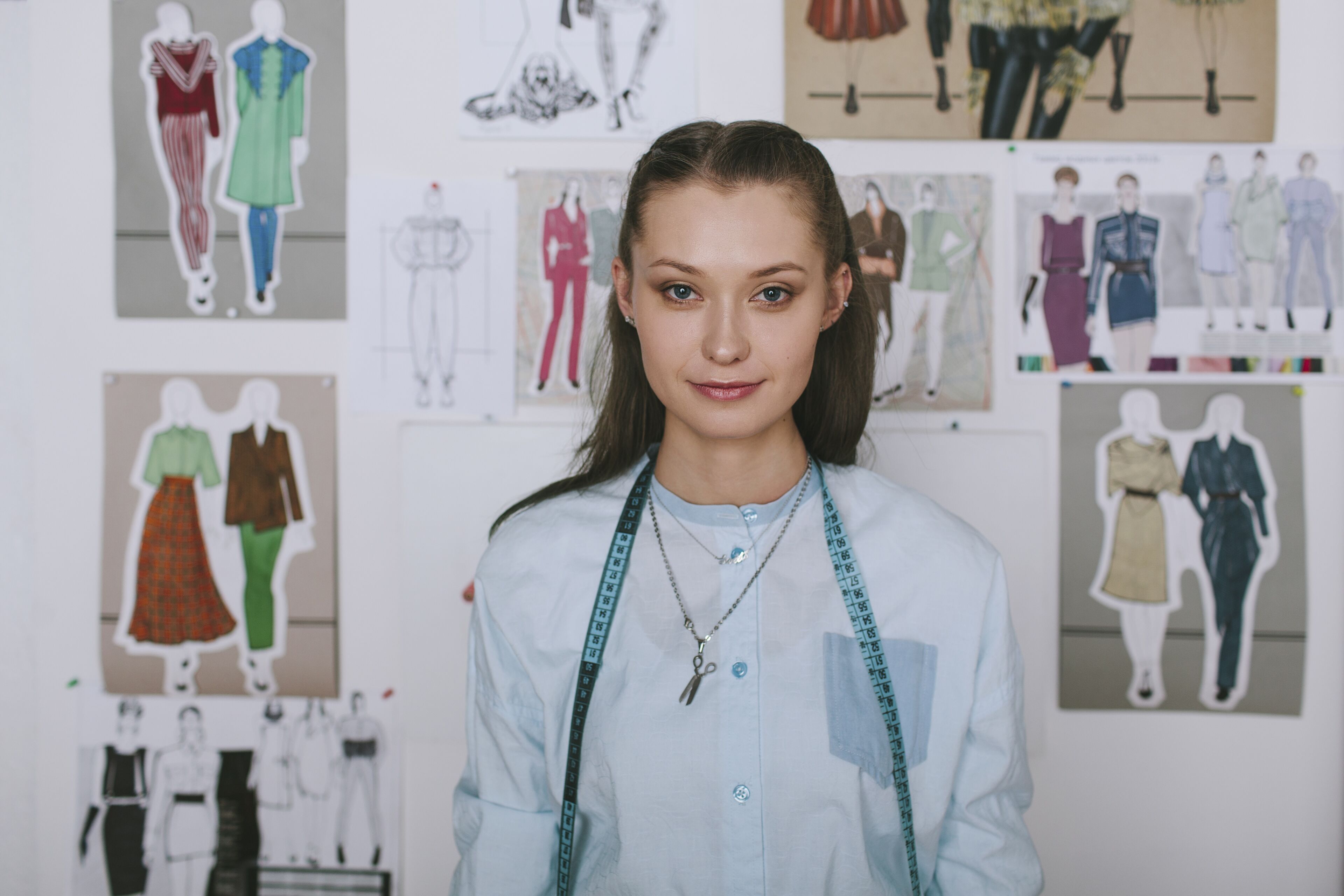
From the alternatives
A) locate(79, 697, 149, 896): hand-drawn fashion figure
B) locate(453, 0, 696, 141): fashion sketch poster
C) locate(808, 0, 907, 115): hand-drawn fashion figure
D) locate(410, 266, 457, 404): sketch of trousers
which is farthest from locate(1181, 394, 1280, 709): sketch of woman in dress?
locate(79, 697, 149, 896): hand-drawn fashion figure

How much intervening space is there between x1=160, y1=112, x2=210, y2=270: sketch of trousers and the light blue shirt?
3.03ft

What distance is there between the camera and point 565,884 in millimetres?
940

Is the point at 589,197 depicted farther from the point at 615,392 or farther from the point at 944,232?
the point at 944,232

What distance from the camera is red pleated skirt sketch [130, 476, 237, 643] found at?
1495 millimetres

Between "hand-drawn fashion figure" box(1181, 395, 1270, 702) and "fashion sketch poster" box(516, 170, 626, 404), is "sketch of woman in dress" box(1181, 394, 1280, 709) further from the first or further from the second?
"fashion sketch poster" box(516, 170, 626, 404)

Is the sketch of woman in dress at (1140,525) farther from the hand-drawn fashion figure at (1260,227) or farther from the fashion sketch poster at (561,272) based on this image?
the fashion sketch poster at (561,272)

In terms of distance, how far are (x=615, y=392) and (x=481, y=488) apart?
19.5 inches

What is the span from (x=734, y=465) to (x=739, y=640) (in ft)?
0.65

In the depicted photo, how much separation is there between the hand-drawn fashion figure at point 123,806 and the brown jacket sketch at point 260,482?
40 cm

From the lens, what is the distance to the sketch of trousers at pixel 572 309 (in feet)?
4.79

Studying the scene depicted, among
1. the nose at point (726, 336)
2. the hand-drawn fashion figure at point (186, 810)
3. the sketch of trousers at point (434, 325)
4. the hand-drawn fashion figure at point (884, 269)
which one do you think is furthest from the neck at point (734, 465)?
the hand-drawn fashion figure at point (186, 810)

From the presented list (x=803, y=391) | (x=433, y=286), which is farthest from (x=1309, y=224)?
(x=433, y=286)

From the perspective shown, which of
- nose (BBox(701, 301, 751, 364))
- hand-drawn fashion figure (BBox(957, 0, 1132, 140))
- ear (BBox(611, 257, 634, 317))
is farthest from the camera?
hand-drawn fashion figure (BBox(957, 0, 1132, 140))

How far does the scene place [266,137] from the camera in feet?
4.79
